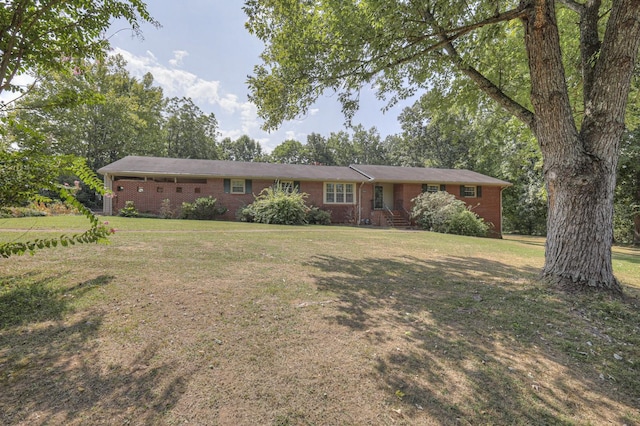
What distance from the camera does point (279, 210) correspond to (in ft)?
53.7

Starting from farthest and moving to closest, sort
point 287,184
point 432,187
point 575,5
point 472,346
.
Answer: point 432,187, point 287,184, point 575,5, point 472,346

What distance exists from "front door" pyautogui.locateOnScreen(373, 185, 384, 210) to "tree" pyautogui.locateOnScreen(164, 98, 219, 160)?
27.0 m

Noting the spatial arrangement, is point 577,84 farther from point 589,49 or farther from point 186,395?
point 186,395

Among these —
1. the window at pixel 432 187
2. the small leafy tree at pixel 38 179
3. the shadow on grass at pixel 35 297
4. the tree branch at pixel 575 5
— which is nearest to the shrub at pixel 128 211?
the shadow on grass at pixel 35 297

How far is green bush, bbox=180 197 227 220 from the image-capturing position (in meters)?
17.2

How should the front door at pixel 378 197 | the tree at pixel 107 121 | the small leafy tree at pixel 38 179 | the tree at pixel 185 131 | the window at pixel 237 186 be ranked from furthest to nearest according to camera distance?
1. the tree at pixel 185 131
2. the tree at pixel 107 121
3. the front door at pixel 378 197
4. the window at pixel 237 186
5. the small leafy tree at pixel 38 179

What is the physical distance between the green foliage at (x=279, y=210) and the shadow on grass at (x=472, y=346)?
35.7ft

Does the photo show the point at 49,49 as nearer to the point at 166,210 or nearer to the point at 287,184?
the point at 166,210

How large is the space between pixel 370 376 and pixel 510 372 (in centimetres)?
131

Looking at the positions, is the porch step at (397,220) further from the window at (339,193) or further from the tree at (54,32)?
the tree at (54,32)

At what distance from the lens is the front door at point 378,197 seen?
21.4 m

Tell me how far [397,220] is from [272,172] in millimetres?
9064

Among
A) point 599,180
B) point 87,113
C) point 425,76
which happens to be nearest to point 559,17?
point 425,76

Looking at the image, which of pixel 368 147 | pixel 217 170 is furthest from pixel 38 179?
pixel 368 147
